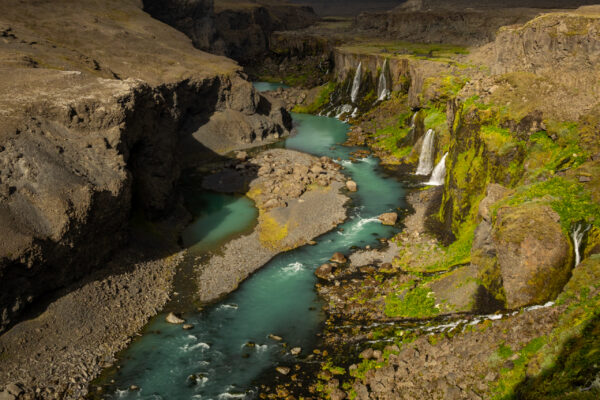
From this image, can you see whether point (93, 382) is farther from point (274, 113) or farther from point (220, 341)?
point (274, 113)

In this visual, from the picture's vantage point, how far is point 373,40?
130 m

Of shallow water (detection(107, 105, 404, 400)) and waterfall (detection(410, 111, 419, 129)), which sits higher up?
waterfall (detection(410, 111, 419, 129))

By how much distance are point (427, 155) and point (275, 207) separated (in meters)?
23.3

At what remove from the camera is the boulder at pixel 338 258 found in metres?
38.7

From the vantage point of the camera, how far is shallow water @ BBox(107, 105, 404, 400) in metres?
26.4

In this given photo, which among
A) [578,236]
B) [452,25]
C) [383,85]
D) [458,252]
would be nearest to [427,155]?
[458,252]

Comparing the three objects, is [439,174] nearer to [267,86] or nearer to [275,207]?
[275,207]

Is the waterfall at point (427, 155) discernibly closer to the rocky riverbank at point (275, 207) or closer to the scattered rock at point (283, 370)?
the rocky riverbank at point (275, 207)

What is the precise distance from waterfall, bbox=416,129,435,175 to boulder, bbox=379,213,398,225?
49.0 ft

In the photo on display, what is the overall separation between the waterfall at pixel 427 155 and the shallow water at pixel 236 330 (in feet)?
40.7

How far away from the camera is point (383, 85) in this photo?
8850 cm

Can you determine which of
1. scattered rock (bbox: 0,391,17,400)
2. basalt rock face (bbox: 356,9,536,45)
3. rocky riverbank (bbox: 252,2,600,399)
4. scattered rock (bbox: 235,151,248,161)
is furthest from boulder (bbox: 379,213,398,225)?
basalt rock face (bbox: 356,9,536,45)

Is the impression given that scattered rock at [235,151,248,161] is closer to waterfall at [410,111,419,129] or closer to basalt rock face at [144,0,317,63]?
waterfall at [410,111,419,129]

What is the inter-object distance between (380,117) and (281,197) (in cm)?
3799
